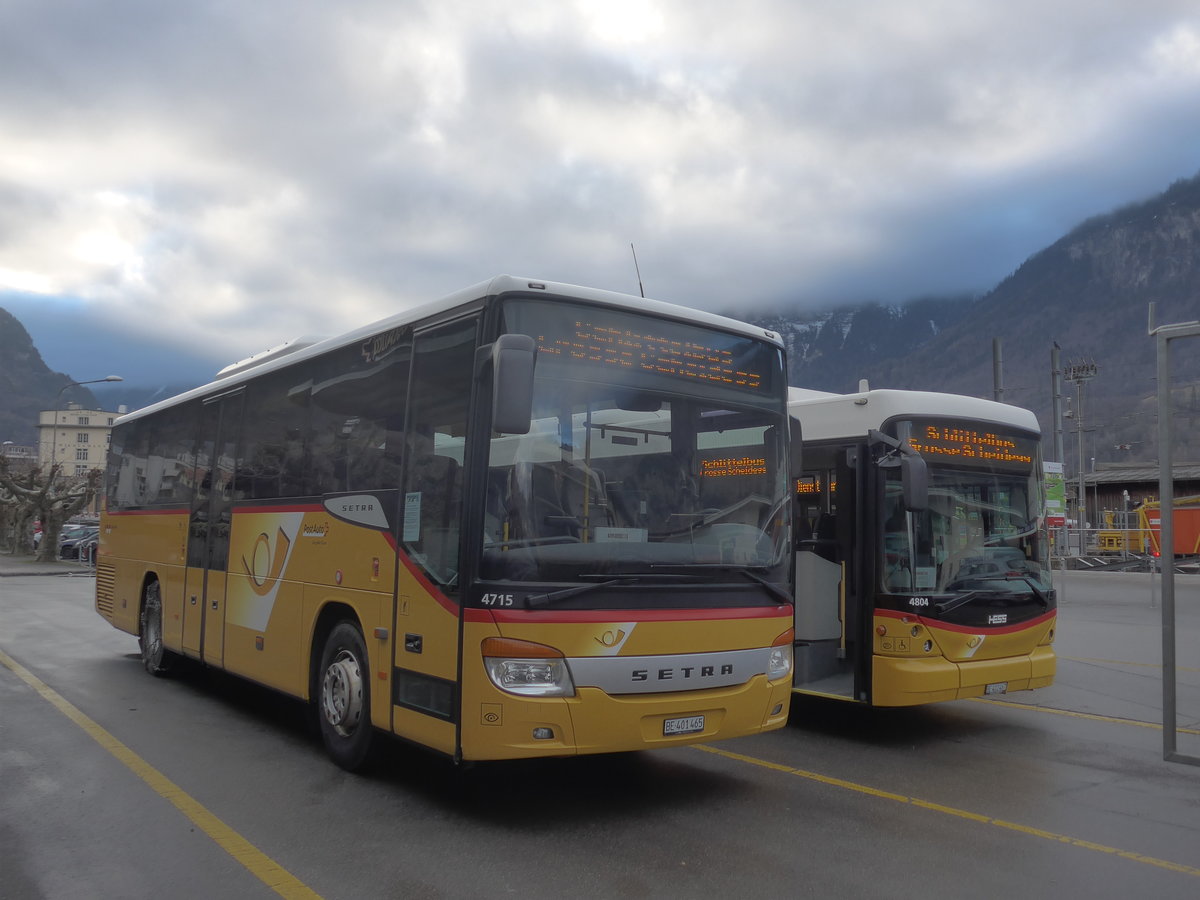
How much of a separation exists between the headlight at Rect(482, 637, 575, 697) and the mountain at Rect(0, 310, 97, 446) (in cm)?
18256

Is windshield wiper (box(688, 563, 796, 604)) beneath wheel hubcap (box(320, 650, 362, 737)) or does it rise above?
above

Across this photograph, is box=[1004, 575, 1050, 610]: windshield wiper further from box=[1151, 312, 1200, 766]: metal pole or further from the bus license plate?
the bus license plate

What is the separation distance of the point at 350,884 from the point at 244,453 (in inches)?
209

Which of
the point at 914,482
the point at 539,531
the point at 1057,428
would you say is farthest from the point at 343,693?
the point at 1057,428

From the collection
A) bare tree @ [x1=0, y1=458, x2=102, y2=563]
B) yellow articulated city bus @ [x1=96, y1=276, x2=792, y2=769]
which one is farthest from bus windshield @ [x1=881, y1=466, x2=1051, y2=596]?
bare tree @ [x1=0, y1=458, x2=102, y2=563]

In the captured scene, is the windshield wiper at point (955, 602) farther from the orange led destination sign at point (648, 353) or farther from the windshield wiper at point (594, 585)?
the windshield wiper at point (594, 585)

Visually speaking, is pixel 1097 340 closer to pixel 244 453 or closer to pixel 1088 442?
pixel 1088 442

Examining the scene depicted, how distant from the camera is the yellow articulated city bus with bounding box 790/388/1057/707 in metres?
8.43

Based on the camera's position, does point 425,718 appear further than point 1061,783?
No

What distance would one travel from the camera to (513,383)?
17.4 ft

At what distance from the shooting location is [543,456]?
5840 millimetres

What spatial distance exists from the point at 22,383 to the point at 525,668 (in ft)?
696

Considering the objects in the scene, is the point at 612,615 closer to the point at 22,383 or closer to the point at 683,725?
the point at 683,725

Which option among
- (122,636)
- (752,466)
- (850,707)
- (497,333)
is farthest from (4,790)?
(122,636)
